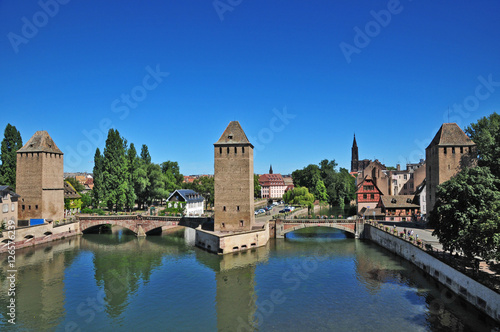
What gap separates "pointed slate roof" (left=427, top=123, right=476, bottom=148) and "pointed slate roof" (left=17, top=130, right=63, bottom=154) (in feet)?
150

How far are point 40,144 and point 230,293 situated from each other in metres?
34.5

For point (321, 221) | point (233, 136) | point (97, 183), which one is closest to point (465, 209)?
point (321, 221)

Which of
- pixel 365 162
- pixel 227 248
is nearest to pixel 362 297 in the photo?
pixel 227 248

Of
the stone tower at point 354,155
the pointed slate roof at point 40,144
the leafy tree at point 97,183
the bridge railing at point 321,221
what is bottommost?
the bridge railing at point 321,221

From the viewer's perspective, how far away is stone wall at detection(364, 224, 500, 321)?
17844mm

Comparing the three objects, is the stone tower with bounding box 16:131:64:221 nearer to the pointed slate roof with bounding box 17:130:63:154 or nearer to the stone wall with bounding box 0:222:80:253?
the pointed slate roof with bounding box 17:130:63:154

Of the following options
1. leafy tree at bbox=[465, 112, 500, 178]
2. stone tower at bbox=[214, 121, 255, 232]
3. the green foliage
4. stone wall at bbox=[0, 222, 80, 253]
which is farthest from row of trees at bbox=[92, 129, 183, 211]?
leafy tree at bbox=[465, 112, 500, 178]

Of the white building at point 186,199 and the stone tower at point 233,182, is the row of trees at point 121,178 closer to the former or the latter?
the white building at point 186,199

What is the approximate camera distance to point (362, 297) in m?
22.5

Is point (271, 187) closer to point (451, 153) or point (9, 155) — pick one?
point (9, 155)

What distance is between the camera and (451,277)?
22344 mm

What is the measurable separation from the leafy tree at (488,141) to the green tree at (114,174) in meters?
43.2

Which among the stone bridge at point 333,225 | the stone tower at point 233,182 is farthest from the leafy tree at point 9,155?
the stone bridge at point 333,225

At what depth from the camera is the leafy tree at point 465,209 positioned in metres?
20.5
